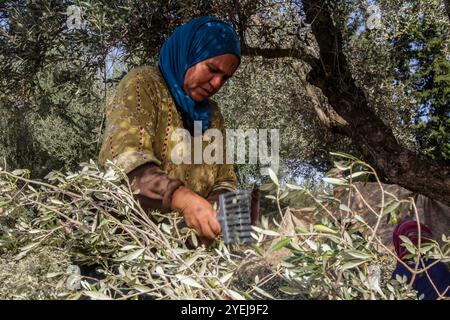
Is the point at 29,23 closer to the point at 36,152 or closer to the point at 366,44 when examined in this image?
the point at 366,44

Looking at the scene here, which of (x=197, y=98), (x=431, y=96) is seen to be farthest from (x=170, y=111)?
(x=431, y=96)

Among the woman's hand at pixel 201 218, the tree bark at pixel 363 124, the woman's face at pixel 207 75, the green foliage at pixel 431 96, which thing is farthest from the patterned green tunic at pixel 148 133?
the green foliage at pixel 431 96

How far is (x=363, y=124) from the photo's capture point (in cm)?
472

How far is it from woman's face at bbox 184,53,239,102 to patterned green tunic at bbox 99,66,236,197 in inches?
4.1

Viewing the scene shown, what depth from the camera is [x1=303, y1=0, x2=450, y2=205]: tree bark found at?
4301mm

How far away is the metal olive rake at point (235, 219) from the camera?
5.59 ft

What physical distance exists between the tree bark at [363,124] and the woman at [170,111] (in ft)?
6.42

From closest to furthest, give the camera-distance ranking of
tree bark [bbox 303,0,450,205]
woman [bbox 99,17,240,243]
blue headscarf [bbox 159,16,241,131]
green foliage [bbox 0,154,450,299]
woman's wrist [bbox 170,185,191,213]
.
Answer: green foliage [bbox 0,154,450,299] → woman's wrist [bbox 170,185,191,213] → woman [bbox 99,17,240,243] → blue headscarf [bbox 159,16,241,131] → tree bark [bbox 303,0,450,205]

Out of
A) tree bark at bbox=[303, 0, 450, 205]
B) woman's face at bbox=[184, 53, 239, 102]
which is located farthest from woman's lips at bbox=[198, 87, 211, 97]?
tree bark at bbox=[303, 0, 450, 205]

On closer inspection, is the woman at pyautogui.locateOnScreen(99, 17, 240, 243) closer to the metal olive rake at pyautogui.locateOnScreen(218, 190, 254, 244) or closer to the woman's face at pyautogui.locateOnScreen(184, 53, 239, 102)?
the woman's face at pyautogui.locateOnScreen(184, 53, 239, 102)

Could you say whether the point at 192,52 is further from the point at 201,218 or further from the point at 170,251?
the point at 170,251
